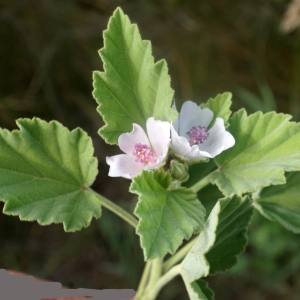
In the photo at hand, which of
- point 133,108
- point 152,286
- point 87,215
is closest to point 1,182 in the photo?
point 87,215

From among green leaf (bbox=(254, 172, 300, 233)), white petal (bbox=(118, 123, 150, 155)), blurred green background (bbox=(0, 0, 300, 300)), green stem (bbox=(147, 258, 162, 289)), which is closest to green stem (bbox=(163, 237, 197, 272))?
green stem (bbox=(147, 258, 162, 289))

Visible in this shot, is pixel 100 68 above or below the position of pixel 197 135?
above

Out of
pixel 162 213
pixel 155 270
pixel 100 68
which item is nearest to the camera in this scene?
pixel 162 213

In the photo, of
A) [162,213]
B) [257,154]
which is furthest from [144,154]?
[257,154]

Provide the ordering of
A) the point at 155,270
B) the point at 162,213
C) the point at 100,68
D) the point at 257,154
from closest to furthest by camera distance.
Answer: the point at 162,213, the point at 257,154, the point at 155,270, the point at 100,68

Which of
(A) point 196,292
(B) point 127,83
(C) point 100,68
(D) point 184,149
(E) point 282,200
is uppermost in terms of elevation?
(C) point 100,68

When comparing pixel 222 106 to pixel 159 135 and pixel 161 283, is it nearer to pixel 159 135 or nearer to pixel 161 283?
pixel 159 135

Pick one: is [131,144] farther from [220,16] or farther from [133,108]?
[220,16]
